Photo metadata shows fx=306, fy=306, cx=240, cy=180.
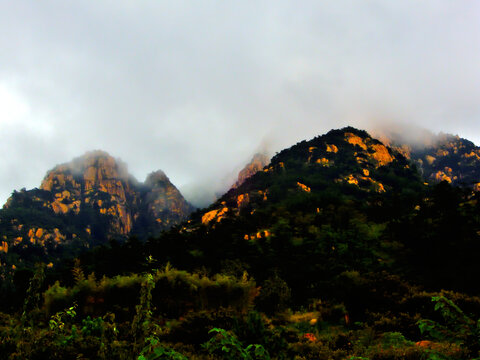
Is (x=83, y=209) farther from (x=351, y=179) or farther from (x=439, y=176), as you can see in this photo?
(x=439, y=176)

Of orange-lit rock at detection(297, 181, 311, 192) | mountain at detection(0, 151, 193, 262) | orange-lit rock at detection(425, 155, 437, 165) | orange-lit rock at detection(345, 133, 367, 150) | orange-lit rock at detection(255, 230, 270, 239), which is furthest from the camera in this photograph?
orange-lit rock at detection(425, 155, 437, 165)

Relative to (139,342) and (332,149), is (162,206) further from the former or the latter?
(139,342)

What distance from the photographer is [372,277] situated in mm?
13711

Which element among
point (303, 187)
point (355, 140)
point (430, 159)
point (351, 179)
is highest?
point (430, 159)

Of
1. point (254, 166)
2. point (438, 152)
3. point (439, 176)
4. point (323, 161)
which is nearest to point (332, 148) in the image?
point (323, 161)

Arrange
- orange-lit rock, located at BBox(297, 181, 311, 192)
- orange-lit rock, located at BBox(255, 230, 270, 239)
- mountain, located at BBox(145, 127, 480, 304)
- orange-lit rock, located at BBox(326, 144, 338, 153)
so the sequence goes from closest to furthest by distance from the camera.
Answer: mountain, located at BBox(145, 127, 480, 304) → orange-lit rock, located at BBox(255, 230, 270, 239) → orange-lit rock, located at BBox(297, 181, 311, 192) → orange-lit rock, located at BBox(326, 144, 338, 153)

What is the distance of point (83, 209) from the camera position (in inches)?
5910

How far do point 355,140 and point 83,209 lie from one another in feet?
420

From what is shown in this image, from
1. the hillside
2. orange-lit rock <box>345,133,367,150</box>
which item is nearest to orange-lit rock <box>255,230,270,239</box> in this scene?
the hillside

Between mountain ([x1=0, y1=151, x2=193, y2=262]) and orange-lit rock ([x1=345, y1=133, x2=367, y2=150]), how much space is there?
10630 centimetres

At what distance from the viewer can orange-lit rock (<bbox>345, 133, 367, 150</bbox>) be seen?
101m

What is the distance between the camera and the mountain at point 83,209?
111494 mm

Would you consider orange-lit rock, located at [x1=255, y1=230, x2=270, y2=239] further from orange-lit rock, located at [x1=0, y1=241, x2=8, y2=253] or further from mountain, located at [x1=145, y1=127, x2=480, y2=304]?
orange-lit rock, located at [x1=0, y1=241, x2=8, y2=253]

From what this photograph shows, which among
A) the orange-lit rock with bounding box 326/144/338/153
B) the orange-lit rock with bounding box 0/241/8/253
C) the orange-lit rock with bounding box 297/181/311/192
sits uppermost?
the orange-lit rock with bounding box 326/144/338/153
